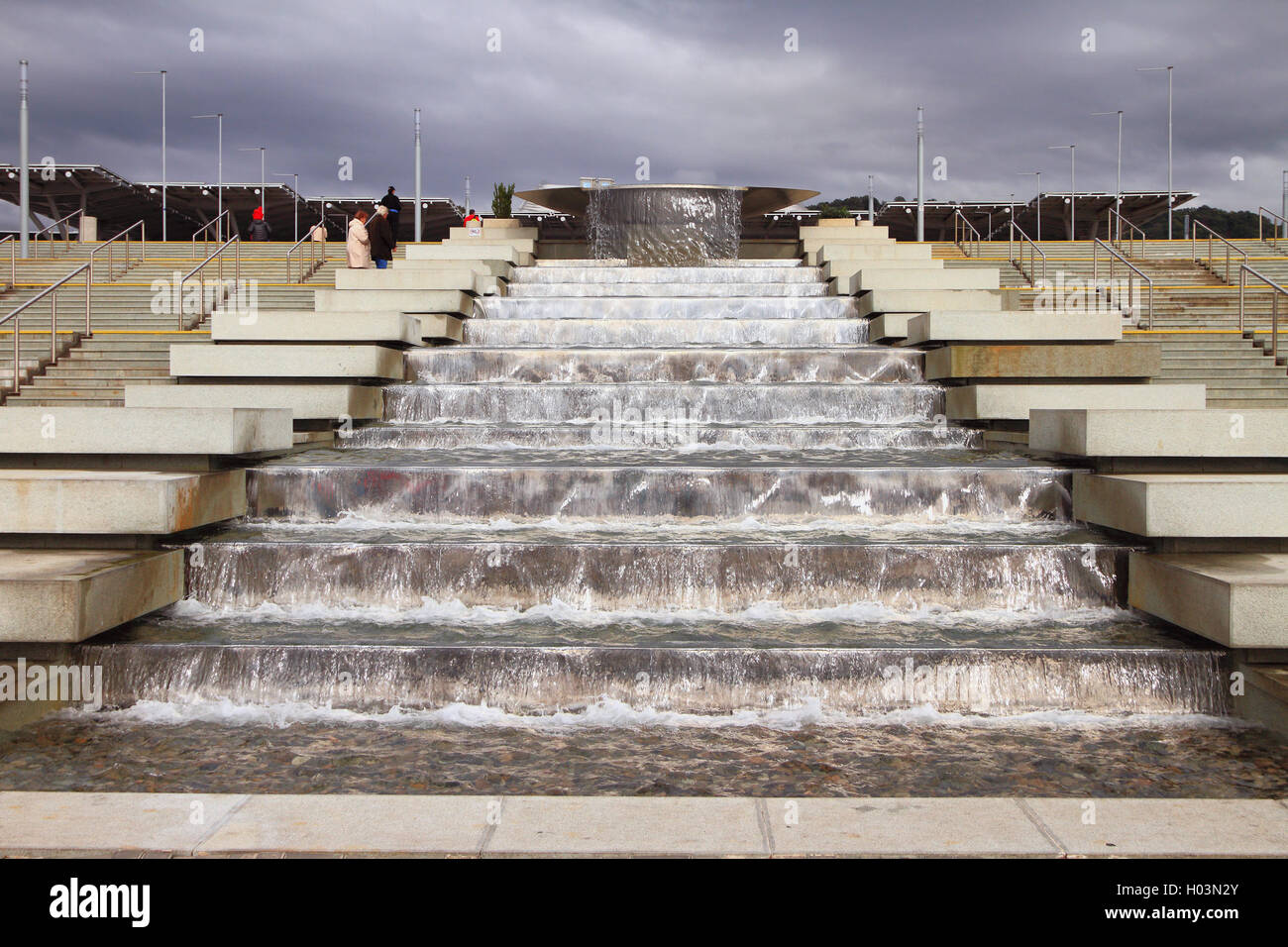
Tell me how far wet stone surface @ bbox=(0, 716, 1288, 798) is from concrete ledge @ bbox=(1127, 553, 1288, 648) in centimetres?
51

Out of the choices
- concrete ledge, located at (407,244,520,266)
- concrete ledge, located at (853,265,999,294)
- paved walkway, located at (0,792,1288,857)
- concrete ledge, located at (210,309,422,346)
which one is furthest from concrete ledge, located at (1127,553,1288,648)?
concrete ledge, located at (407,244,520,266)

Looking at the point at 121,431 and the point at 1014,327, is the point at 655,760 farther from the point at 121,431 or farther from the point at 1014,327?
the point at 1014,327

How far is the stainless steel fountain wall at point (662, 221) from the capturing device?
21.2 m

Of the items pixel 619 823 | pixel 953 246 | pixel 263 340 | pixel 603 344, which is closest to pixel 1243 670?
pixel 619 823

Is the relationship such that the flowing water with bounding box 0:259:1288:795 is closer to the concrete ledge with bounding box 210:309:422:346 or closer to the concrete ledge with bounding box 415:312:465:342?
the concrete ledge with bounding box 210:309:422:346

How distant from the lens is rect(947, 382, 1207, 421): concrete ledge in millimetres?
10430

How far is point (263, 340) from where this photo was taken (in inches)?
505

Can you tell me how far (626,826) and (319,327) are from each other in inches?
404

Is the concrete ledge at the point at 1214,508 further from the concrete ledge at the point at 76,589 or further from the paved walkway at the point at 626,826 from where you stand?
the concrete ledge at the point at 76,589

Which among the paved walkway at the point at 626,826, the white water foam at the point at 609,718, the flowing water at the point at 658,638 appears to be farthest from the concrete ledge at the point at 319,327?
the paved walkway at the point at 626,826
